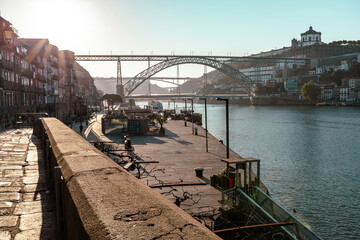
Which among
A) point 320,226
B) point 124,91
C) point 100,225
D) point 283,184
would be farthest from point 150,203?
point 124,91

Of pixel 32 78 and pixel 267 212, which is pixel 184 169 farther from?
pixel 32 78

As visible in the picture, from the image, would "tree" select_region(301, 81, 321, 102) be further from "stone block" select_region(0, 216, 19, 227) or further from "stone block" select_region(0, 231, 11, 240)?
"stone block" select_region(0, 231, 11, 240)

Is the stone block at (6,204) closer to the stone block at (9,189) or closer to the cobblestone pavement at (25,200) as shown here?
the cobblestone pavement at (25,200)

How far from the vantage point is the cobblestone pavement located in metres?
4.56

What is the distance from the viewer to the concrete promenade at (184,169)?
13227 millimetres

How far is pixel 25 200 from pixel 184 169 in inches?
611

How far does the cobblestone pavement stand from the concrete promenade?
19.4 ft

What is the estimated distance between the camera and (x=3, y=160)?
8.87 meters

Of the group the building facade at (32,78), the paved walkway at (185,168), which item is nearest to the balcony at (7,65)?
the building facade at (32,78)

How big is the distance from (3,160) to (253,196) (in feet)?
31.4

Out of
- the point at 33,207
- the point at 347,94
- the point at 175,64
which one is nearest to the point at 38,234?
the point at 33,207

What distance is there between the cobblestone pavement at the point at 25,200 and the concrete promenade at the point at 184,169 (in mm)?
5905

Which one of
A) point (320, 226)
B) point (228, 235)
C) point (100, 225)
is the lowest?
point (320, 226)

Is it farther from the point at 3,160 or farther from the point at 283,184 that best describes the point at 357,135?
the point at 3,160
